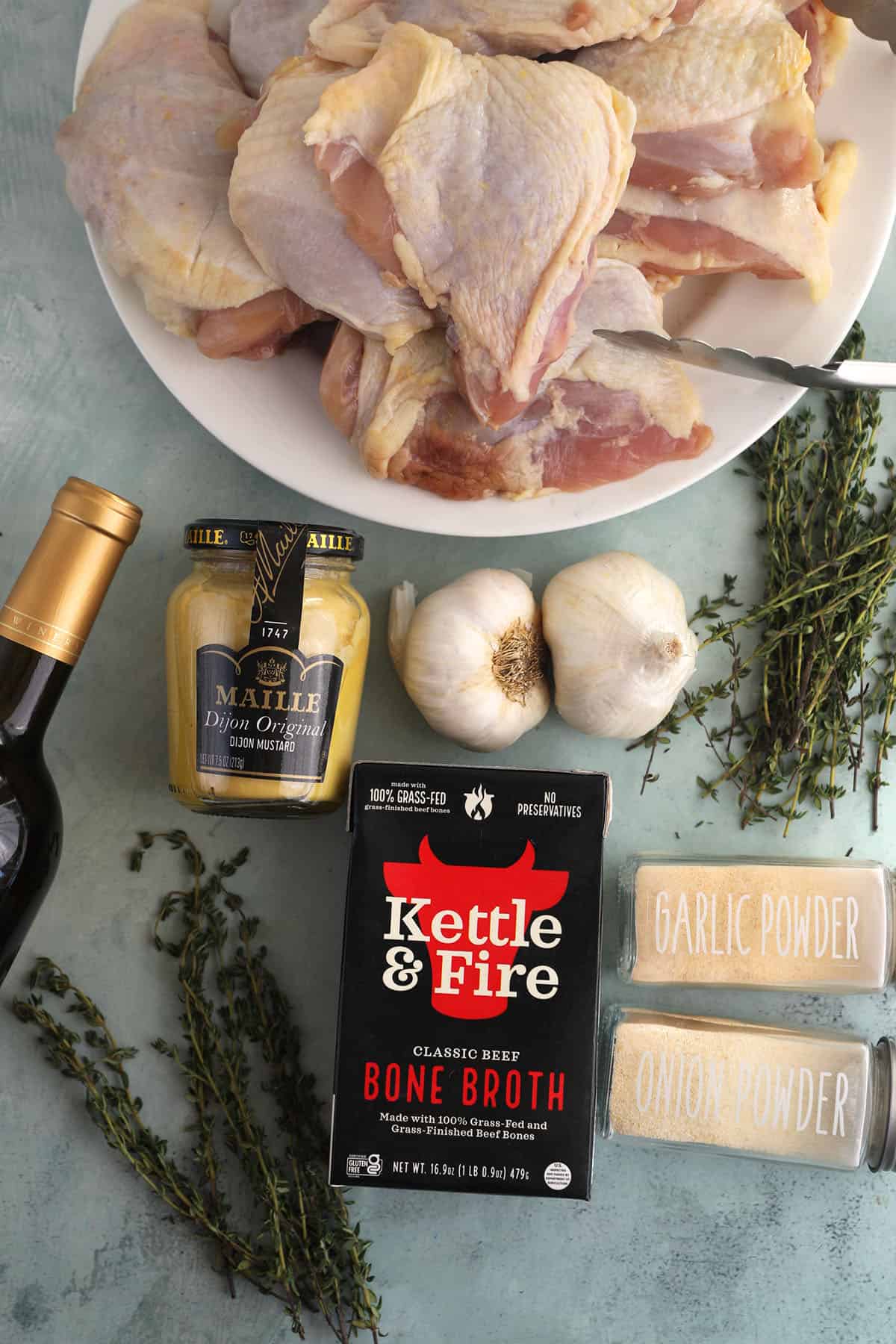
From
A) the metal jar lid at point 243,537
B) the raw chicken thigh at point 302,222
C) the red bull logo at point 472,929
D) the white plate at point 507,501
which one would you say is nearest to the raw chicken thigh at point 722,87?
the white plate at point 507,501

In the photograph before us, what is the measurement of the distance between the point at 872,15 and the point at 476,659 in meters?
0.88

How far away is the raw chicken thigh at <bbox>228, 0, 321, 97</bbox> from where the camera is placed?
120 centimetres

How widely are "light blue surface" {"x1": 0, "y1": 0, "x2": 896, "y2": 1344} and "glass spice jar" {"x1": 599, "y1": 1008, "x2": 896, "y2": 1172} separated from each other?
0.12 m

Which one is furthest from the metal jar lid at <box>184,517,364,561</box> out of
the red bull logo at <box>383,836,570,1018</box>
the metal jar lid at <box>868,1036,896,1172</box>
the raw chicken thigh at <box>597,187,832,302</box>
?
the metal jar lid at <box>868,1036,896,1172</box>

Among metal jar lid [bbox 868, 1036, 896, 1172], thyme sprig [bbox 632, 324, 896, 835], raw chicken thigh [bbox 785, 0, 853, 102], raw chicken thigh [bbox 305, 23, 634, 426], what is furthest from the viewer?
thyme sprig [bbox 632, 324, 896, 835]

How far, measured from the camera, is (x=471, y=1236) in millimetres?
1402

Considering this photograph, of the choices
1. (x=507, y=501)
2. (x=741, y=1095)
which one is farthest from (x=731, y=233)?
(x=741, y=1095)

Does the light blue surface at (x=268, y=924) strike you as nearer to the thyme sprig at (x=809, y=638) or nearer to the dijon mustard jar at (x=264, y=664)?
A: the thyme sprig at (x=809, y=638)

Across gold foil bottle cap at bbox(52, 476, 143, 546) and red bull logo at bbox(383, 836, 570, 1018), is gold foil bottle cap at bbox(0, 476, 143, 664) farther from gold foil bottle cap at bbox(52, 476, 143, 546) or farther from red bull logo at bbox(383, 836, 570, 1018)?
red bull logo at bbox(383, 836, 570, 1018)

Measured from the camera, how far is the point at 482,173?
1.09m

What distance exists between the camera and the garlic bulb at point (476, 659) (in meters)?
1.31

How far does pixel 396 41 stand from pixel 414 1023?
1.09 m

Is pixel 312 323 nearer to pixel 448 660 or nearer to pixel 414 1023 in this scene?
pixel 448 660

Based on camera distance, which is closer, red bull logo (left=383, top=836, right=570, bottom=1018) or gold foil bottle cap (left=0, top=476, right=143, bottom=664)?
gold foil bottle cap (left=0, top=476, right=143, bottom=664)
